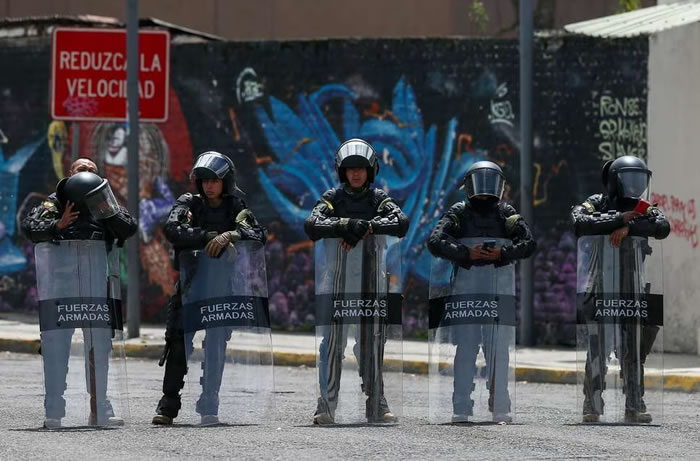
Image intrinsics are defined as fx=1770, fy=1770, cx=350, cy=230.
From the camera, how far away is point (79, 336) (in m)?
11.4

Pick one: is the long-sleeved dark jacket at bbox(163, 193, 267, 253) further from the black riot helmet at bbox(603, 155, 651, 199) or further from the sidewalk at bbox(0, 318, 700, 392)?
the sidewalk at bbox(0, 318, 700, 392)

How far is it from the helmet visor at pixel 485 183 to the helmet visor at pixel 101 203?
239cm

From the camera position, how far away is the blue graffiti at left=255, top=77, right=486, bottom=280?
19375 mm

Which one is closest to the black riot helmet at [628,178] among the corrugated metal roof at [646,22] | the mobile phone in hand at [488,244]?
the mobile phone in hand at [488,244]

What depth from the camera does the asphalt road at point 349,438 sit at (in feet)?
32.0

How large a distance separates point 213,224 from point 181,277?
406 mm

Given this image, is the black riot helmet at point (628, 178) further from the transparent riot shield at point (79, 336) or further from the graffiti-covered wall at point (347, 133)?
the graffiti-covered wall at point (347, 133)

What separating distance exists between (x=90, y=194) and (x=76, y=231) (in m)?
0.28

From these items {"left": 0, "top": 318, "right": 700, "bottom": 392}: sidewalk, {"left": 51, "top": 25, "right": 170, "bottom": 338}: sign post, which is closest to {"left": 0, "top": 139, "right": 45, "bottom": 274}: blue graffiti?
{"left": 0, "top": 318, "right": 700, "bottom": 392}: sidewalk

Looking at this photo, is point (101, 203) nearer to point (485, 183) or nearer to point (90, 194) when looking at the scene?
point (90, 194)

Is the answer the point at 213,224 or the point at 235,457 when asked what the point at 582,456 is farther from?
the point at 213,224

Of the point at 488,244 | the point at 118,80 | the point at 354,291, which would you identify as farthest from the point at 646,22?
the point at 354,291

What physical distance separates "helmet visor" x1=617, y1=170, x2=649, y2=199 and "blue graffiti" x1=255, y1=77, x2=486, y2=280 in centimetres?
721

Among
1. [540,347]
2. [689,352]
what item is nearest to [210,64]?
[540,347]
